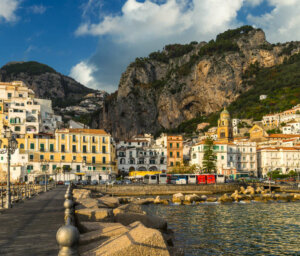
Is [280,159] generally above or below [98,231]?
above

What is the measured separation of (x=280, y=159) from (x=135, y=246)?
3792 inches

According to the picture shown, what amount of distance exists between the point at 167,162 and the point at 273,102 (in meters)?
91.2

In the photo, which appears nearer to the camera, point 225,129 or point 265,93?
point 225,129

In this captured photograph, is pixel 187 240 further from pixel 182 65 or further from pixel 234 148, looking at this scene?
pixel 182 65

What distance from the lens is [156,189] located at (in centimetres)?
6297

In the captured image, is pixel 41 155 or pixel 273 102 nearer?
pixel 41 155

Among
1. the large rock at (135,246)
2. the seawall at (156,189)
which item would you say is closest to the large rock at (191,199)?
the seawall at (156,189)

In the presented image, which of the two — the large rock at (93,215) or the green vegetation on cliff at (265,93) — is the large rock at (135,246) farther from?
the green vegetation on cliff at (265,93)

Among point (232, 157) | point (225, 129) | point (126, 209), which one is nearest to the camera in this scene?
point (126, 209)

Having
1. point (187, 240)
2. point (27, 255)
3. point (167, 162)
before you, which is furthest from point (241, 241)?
point (167, 162)

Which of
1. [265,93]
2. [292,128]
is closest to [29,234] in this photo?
[292,128]

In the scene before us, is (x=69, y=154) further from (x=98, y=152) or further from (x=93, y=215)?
(x=93, y=215)

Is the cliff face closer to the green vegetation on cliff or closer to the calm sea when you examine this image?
the green vegetation on cliff

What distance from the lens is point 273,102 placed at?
15950 centimetres
